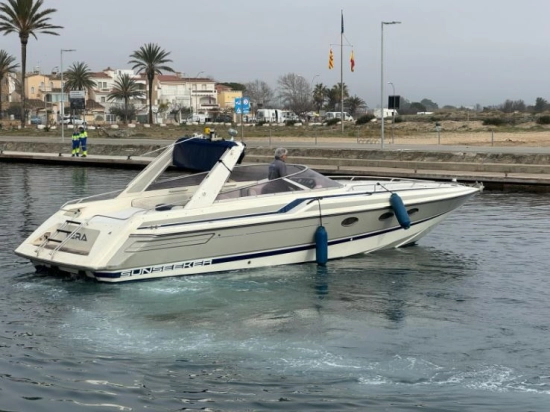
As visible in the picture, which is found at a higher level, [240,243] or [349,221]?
[349,221]

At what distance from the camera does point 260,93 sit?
143750 millimetres

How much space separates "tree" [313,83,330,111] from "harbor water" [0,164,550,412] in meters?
110

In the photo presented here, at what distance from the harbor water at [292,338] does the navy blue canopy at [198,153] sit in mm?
2136

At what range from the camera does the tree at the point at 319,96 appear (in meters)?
123

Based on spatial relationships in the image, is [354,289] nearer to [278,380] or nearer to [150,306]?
[150,306]

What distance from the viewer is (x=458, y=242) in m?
16.6

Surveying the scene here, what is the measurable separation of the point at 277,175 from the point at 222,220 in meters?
1.78

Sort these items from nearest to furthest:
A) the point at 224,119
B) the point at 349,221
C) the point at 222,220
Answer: the point at 222,220 → the point at 349,221 → the point at 224,119

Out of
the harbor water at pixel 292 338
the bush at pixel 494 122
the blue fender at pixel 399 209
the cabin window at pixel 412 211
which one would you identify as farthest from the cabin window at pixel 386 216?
the bush at pixel 494 122

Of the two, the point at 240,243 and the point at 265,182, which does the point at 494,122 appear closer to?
the point at 265,182

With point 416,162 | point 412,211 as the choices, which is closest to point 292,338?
point 412,211

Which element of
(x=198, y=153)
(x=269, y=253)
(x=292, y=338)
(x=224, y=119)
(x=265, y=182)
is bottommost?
(x=292, y=338)

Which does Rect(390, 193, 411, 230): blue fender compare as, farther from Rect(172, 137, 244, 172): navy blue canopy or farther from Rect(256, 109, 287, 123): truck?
Rect(256, 109, 287, 123): truck

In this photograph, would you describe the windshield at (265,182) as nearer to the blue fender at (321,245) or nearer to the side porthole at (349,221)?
the side porthole at (349,221)
